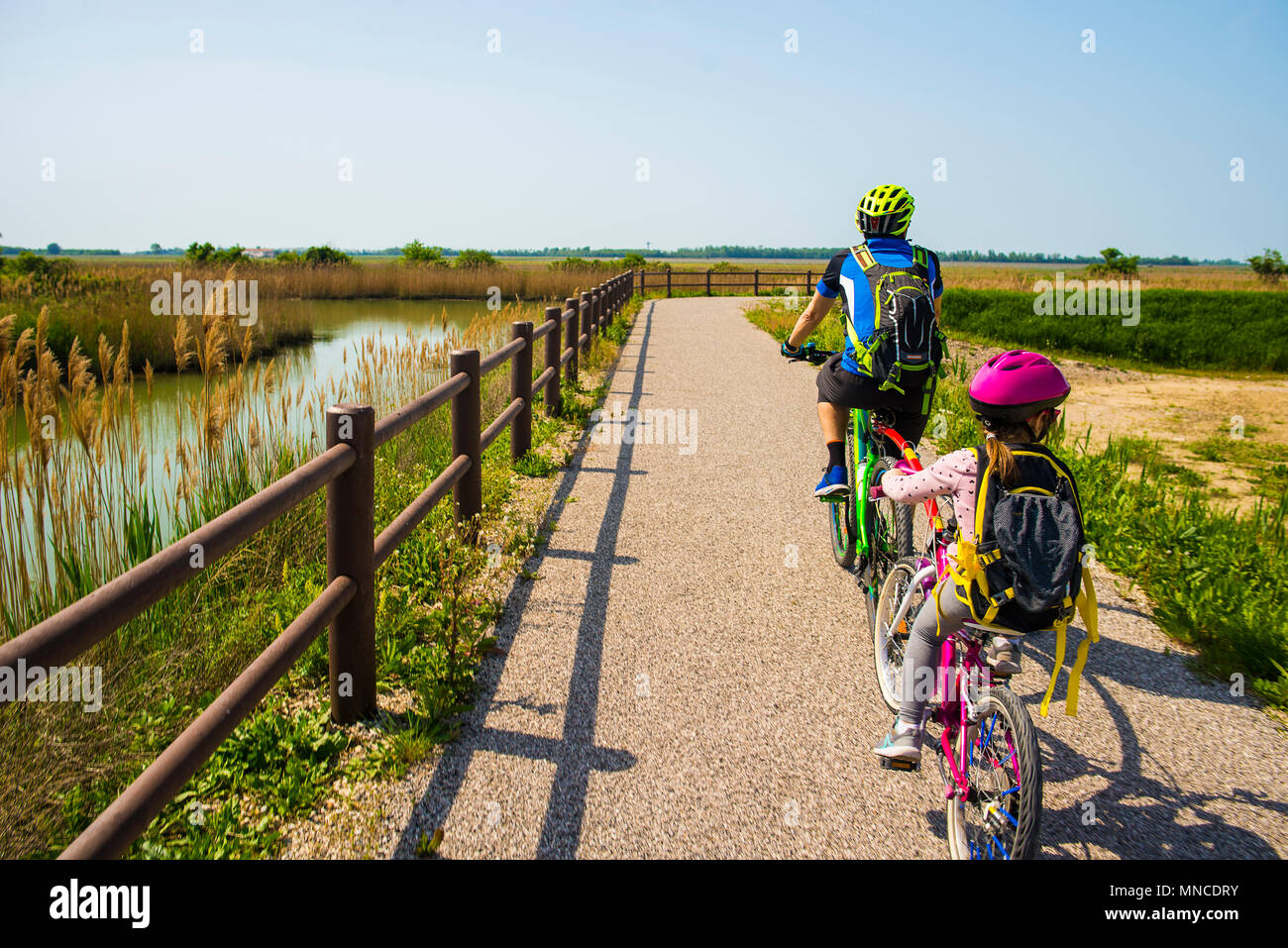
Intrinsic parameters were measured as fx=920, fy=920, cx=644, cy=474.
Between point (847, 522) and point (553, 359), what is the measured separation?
5114 mm

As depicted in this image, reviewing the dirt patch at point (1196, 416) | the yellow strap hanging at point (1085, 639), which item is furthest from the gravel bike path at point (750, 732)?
the dirt patch at point (1196, 416)

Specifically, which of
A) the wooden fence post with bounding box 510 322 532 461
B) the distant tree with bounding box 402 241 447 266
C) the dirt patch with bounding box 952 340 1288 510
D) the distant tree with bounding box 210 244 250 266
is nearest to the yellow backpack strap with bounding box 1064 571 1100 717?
the wooden fence post with bounding box 510 322 532 461

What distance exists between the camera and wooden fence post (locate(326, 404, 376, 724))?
Answer: 3.57 meters

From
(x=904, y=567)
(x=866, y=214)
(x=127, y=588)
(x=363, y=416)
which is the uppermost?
(x=866, y=214)

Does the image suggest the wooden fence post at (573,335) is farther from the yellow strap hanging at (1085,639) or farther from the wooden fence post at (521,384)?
the yellow strap hanging at (1085,639)

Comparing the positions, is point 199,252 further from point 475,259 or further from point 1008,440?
point 1008,440

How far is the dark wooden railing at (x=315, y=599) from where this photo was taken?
2.12 meters

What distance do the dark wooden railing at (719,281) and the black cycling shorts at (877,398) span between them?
34.2m

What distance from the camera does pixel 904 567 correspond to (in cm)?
401

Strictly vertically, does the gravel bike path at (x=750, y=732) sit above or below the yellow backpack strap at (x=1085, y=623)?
below

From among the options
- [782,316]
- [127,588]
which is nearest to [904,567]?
[127,588]

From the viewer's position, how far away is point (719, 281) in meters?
47.9
